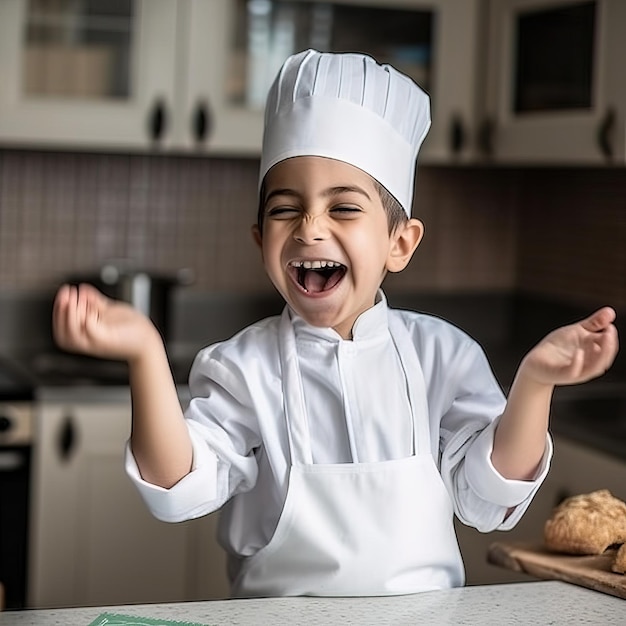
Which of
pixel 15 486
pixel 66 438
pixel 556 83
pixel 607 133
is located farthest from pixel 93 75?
pixel 607 133

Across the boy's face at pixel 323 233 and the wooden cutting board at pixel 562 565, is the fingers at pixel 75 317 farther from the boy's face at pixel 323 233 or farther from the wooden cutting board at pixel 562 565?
the wooden cutting board at pixel 562 565

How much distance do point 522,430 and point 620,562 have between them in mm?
202

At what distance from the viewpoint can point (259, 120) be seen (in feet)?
10.0

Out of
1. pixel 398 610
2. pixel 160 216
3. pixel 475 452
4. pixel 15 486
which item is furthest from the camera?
pixel 160 216

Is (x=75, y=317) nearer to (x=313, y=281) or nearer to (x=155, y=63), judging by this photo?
(x=313, y=281)

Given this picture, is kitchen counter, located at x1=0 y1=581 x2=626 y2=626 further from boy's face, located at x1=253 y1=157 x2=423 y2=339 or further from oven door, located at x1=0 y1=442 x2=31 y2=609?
oven door, located at x1=0 y1=442 x2=31 y2=609

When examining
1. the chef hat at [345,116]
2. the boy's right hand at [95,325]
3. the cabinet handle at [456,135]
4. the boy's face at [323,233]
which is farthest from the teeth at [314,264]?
the cabinet handle at [456,135]

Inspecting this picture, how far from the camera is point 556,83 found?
2.94m

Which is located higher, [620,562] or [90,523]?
[620,562]

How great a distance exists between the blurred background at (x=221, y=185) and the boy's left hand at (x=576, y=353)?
118 cm

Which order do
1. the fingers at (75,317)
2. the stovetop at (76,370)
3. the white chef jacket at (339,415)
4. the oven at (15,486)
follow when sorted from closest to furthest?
the fingers at (75,317)
the white chef jacket at (339,415)
the oven at (15,486)
the stovetop at (76,370)

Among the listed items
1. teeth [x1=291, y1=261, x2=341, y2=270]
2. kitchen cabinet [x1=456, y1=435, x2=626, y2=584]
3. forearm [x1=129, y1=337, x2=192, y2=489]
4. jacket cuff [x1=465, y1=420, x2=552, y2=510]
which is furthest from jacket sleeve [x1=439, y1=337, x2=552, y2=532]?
kitchen cabinet [x1=456, y1=435, x2=626, y2=584]

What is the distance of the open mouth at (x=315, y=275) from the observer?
1.39 metres

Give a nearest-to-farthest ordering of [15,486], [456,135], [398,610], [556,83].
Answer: [398,610], [15,486], [556,83], [456,135]
